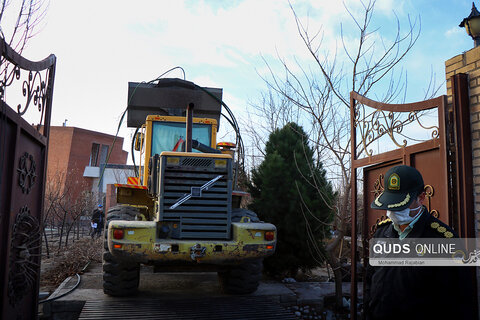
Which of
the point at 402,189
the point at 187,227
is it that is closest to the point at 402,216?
the point at 402,189

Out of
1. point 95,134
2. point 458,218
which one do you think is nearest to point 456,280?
point 458,218

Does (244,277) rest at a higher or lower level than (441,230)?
lower

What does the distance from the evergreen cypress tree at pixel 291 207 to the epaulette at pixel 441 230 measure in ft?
16.6

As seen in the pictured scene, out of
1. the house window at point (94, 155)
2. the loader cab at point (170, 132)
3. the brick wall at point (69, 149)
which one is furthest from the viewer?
the house window at point (94, 155)

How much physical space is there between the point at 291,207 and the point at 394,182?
5.22 meters

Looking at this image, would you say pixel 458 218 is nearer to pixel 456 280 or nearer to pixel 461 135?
pixel 461 135

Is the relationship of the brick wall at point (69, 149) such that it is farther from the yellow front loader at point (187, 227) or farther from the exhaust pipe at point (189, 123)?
the exhaust pipe at point (189, 123)

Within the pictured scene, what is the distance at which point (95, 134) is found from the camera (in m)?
34.5

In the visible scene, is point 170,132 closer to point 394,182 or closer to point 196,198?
point 196,198

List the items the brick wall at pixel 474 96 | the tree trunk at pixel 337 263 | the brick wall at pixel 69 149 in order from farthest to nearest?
the brick wall at pixel 69 149, the tree trunk at pixel 337 263, the brick wall at pixel 474 96

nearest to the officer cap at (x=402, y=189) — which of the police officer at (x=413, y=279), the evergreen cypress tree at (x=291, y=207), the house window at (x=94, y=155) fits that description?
the police officer at (x=413, y=279)

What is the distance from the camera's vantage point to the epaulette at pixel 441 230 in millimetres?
2105

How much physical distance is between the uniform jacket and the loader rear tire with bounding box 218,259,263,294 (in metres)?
3.70

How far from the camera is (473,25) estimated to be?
11.9 feet
